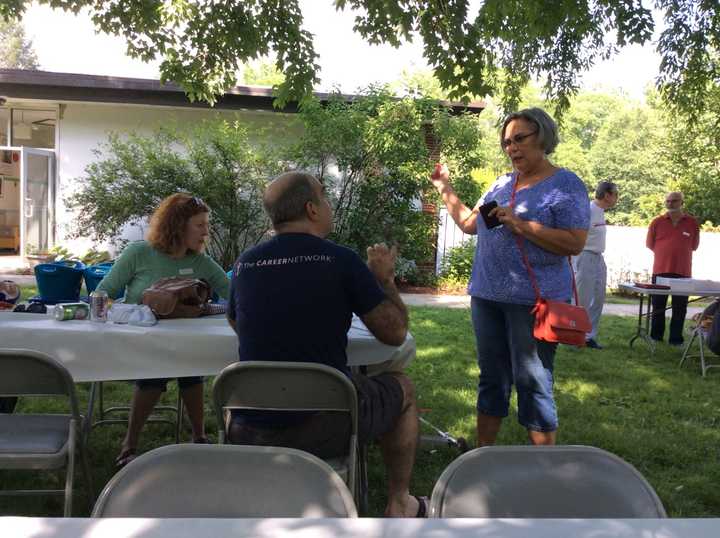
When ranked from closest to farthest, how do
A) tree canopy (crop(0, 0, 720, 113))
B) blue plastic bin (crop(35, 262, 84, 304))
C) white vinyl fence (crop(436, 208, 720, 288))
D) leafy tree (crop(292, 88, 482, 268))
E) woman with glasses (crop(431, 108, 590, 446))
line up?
woman with glasses (crop(431, 108, 590, 446)) < blue plastic bin (crop(35, 262, 84, 304)) < tree canopy (crop(0, 0, 720, 113)) < leafy tree (crop(292, 88, 482, 268)) < white vinyl fence (crop(436, 208, 720, 288))

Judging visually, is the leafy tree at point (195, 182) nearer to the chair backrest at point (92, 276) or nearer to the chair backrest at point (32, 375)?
the chair backrest at point (92, 276)

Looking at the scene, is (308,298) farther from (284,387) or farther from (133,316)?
(133,316)

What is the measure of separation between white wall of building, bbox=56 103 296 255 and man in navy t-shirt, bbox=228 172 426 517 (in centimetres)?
989

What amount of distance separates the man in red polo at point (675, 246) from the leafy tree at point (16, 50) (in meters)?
57.4

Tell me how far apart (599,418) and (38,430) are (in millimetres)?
3831

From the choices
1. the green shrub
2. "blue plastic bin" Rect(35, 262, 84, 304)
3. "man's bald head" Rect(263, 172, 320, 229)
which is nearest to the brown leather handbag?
"blue plastic bin" Rect(35, 262, 84, 304)

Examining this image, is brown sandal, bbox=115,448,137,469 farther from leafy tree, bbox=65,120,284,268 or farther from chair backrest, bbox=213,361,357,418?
leafy tree, bbox=65,120,284,268

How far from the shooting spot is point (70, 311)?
3076 millimetres

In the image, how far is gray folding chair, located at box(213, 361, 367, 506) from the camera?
2299 mm

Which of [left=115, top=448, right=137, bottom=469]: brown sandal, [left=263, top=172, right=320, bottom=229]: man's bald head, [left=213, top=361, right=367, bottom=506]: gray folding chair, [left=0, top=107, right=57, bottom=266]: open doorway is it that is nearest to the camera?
[left=213, top=361, right=367, bottom=506]: gray folding chair

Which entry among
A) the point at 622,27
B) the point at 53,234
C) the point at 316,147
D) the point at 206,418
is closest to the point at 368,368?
the point at 206,418

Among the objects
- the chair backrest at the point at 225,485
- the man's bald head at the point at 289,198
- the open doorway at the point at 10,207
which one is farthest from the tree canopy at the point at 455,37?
the open doorway at the point at 10,207

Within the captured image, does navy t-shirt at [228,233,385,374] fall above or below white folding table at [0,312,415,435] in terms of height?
above

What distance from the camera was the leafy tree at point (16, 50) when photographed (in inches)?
2154
